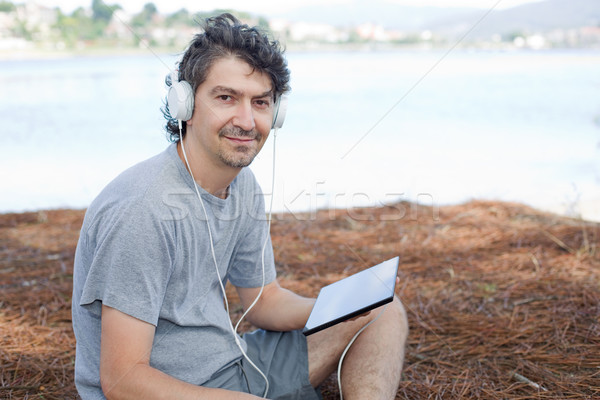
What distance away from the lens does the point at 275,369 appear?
6.38 ft

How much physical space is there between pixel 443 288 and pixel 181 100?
1930 millimetres

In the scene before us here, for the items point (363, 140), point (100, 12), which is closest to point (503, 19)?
point (100, 12)

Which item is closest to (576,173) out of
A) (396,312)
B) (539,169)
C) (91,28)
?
(539,169)

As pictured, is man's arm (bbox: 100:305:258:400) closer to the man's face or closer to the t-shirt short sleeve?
the t-shirt short sleeve

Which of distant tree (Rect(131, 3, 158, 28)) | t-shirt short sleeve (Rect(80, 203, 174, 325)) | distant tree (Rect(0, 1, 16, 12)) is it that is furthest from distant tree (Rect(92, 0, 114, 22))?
t-shirt short sleeve (Rect(80, 203, 174, 325))

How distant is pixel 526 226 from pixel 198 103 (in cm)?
299

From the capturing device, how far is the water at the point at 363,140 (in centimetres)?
633

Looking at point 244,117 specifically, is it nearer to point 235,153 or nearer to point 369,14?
point 235,153

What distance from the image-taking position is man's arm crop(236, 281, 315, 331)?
201cm

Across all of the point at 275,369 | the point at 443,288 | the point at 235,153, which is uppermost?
the point at 235,153

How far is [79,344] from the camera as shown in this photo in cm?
163

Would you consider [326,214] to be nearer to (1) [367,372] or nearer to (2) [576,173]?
(1) [367,372]

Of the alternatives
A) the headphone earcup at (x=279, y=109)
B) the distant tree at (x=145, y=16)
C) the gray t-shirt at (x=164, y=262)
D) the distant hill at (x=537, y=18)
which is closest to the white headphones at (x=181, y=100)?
the gray t-shirt at (x=164, y=262)

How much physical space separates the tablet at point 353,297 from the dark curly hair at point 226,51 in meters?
0.76
